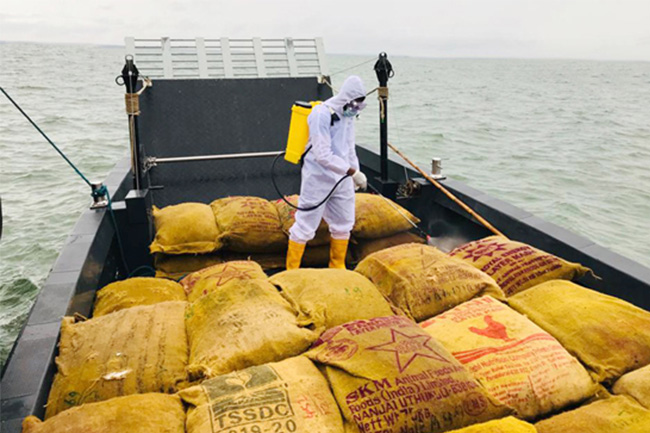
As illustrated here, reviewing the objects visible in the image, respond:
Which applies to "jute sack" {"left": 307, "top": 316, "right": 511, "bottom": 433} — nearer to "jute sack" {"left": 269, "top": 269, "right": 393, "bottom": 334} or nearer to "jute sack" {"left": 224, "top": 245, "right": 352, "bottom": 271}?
"jute sack" {"left": 269, "top": 269, "right": 393, "bottom": 334}

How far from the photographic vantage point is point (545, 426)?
5.60 feet

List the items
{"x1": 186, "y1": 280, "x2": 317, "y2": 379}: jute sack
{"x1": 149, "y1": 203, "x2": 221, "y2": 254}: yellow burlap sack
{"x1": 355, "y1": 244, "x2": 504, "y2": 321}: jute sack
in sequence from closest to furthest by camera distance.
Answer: {"x1": 186, "y1": 280, "x2": 317, "y2": 379}: jute sack
{"x1": 355, "y1": 244, "x2": 504, "y2": 321}: jute sack
{"x1": 149, "y1": 203, "x2": 221, "y2": 254}: yellow burlap sack

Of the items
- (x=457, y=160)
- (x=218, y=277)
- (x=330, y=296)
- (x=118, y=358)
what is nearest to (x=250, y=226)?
(x=218, y=277)

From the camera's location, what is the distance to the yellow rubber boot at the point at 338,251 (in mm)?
3797

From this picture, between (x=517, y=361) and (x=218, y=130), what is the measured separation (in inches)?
172

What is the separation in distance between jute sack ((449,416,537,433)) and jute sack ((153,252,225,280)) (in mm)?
2577

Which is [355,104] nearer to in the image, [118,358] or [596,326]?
[596,326]

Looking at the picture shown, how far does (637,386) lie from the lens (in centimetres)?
182

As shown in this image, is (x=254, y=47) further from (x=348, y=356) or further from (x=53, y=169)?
(x=53, y=169)

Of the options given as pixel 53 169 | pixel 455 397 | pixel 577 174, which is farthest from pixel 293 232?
pixel 577 174

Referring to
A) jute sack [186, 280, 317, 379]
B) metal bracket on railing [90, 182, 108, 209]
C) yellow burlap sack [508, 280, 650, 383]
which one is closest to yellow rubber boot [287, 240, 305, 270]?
jute sack [186, 280, 317, 379]

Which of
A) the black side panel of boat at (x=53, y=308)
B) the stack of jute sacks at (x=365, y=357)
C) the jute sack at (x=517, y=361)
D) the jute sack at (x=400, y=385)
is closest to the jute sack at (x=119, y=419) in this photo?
the stack of jute sacks at (x=365, y=357)

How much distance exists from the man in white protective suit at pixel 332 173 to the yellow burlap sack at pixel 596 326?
1646 mm

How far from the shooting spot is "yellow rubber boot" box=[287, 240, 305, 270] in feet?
12.1
